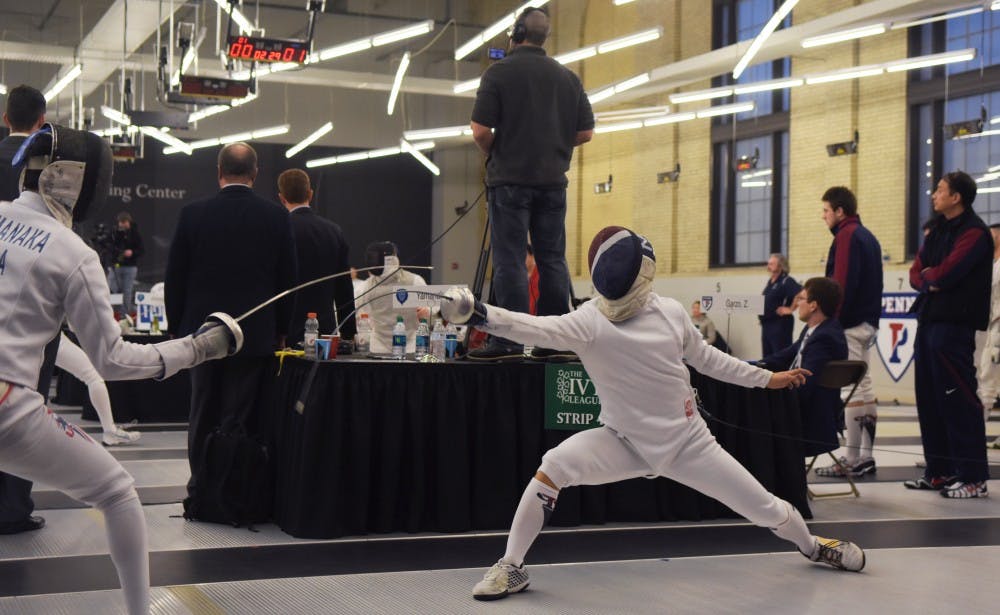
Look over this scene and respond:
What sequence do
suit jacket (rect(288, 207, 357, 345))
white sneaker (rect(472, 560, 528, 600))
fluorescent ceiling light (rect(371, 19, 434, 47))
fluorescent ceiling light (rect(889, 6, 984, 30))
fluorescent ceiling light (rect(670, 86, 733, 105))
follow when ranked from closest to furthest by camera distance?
white sneaker (rect(472, 560, 528, 600)) < suit jacket (rect(288, 207, 357, 345)) < fluorescent ceiling light (rect(889, 6, 984, 30)) < fluorescent ceiling light (rect(371, 19, 434, 47)) < fluorescent ceiling light (rect(670, 86, 733, 105))

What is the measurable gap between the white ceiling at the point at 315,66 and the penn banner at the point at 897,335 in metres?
5.37

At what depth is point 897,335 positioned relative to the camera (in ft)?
37.6

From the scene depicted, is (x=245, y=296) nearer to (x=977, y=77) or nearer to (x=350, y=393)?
(x=350, y=393)

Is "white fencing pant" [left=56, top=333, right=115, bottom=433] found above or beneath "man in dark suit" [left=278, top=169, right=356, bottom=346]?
beneath

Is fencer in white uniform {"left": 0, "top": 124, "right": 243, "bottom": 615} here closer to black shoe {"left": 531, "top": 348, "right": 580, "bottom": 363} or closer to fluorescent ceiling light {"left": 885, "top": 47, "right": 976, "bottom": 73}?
black shoe {"left": 531, "top": 348, "right": 580, "bottom": 363}

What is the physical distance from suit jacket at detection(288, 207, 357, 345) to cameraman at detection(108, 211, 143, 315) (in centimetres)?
895

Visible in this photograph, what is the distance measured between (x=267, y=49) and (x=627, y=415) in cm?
755

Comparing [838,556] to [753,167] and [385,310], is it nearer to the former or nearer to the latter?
[385,310]

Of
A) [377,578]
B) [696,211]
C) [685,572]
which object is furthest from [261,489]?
[696,211]

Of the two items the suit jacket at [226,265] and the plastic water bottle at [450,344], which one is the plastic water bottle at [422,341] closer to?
the plastic water bottle at [450,344]

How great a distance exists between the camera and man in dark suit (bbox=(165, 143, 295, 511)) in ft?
13.9

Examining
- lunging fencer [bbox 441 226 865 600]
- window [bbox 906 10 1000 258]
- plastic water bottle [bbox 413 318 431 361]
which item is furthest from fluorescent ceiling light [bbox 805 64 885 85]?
lunging fencer [bbox 441 226 865 600]

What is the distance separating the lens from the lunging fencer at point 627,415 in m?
3.18

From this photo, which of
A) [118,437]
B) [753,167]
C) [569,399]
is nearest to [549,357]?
[569,399]
